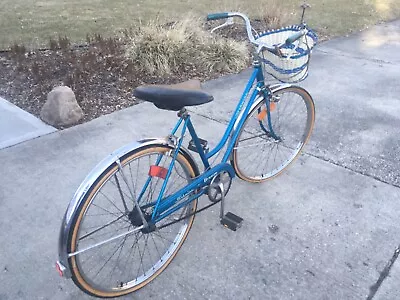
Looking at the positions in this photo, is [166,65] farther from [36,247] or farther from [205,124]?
[36,247]

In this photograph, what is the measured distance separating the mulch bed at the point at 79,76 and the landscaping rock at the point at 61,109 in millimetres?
119

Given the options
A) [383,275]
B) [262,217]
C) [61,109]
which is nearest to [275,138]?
[262,217]

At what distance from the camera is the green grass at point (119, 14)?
22.3 ft

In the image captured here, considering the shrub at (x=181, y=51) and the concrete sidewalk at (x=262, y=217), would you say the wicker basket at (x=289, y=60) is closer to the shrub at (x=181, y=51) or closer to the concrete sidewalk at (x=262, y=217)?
the concrete sidewalk at (x=262, y=217)

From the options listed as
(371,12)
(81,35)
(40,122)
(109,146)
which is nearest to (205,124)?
(109,146)

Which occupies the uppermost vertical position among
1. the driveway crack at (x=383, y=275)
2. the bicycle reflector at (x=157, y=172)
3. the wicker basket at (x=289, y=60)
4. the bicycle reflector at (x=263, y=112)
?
the wicker basket at (x=289, y=60)

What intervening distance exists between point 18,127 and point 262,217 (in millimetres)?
2412

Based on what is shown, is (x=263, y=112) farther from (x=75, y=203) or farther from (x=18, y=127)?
(x=18, y=127)

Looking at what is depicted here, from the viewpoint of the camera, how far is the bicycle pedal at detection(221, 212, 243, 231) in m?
2.67

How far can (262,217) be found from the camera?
284 centimetres

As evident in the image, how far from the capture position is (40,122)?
3.91 meters

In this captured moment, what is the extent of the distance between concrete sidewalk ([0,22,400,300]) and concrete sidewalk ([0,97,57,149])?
4.6 inches

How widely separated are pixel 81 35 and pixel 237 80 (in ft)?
9.80

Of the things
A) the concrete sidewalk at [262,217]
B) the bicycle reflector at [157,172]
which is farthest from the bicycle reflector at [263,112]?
the bicycle reflector at [157,172]
